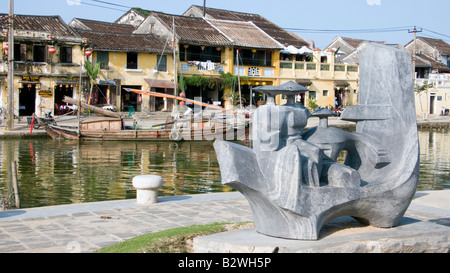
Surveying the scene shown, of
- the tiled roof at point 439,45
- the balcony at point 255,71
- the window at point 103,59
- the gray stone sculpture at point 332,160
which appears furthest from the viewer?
the tiled roof at point 439,45

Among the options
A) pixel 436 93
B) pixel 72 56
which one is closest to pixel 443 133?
pixel 436 93

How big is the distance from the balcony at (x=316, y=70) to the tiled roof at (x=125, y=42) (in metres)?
10.8

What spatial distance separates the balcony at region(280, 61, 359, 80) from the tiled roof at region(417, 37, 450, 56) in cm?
1255

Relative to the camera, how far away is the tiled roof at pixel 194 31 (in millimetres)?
39812

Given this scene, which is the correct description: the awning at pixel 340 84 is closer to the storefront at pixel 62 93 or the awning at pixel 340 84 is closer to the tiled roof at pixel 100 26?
the tiled roof at pixel 100 26

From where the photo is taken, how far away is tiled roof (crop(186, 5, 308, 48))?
47438mm

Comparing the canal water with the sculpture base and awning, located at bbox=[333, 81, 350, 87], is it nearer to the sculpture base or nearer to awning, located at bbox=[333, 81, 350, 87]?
the sculpture base

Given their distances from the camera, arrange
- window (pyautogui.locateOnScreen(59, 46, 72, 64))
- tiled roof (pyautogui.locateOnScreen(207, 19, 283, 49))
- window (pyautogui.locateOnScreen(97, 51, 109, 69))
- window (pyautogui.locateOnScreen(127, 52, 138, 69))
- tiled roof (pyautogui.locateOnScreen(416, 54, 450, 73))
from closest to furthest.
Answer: window (pyautogui.locateOnScreen(59, 46, 72, 64))
window (pyautogui.locateOnScreen(97, 51, 109, 69))
window (pyautogui.locateOnScreen(127, 52, 138, 69))
tiled roof (pyautogui.locateOnScreen(207, 19, 283, 49))
tiled roof (pyautogui.locateOnScreen(416, 54, 450, 73))

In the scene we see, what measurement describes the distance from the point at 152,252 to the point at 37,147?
2011 centimetres

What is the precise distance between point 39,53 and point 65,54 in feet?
5.45

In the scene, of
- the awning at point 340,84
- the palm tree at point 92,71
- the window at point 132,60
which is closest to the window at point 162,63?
the window at point 132,60

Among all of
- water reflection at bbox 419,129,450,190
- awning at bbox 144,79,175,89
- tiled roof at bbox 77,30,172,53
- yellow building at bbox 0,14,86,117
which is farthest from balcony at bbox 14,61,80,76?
water reflection at bbox 419,129,450,190

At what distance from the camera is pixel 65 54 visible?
3553 cm

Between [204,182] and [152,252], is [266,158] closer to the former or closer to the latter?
[152,252]
